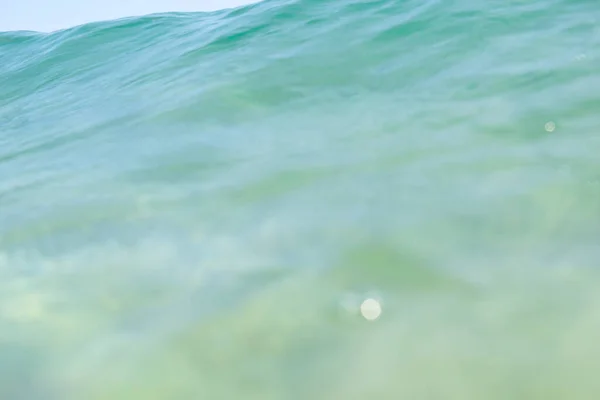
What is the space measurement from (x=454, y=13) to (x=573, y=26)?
164cm

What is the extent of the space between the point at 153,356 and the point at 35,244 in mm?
1421

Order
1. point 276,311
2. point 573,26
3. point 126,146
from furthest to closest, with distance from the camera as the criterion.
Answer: point 573,26, point 126,146, point 276,311

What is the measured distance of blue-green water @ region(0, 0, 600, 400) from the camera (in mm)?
1940

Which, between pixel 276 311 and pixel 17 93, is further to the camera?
pixel 17 93

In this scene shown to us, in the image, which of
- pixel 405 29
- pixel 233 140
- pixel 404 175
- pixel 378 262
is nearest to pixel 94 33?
pixel 405 29

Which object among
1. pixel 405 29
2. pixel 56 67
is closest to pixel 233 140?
pixel 405 29

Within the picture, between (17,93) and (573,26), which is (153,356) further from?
(17,93)

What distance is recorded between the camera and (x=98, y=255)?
9.37 ft

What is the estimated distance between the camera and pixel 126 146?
4.66 meters

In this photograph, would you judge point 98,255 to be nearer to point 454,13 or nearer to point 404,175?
point 404,175

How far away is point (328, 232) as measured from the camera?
8.89 feet

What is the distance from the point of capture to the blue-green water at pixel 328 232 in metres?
1.94

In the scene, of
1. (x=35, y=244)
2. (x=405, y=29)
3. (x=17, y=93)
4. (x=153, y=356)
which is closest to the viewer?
(x=153, y=356)

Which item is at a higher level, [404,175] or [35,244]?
[35,244]
